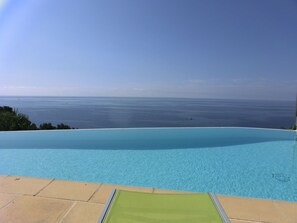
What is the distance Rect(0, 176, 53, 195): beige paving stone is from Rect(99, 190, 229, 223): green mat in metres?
1.50

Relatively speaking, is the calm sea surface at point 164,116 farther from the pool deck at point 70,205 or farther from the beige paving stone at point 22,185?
the pool deck at point 70,205

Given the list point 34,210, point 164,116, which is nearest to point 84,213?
point 34,210

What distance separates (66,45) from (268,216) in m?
8.64

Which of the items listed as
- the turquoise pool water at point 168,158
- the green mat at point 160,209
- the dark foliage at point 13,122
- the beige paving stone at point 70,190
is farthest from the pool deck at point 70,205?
the dark foliage at point 13,122

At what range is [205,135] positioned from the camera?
7992 millimetres

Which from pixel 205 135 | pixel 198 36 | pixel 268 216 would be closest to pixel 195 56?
pixel 198 36

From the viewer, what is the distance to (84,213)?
82.7 inches

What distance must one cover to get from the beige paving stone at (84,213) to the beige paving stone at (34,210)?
0.08 meters

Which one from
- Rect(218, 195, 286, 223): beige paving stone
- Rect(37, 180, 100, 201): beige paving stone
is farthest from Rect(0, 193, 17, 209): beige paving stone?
Rect(218, 195, 286, 223): beige paving stone

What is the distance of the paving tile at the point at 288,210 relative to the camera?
2.09 meters

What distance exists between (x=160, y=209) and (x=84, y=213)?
96cm

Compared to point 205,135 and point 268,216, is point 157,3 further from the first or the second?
point 268,216

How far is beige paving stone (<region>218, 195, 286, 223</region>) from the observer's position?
6.85 ft

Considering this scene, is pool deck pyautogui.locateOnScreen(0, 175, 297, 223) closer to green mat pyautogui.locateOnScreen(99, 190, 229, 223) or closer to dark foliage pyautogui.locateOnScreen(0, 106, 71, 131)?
green mat pyautogui.locateOnScreen(99, 190, 229, 223)
